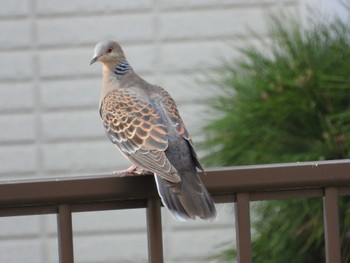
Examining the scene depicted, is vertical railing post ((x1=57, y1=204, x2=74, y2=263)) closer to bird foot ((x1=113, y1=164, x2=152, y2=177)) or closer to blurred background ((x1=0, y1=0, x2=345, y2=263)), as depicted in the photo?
bird foot ((x1=113, y1=164, x2=152, y2=177))

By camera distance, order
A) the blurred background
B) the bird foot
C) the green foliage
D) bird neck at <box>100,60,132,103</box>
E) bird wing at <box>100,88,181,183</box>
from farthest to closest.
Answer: the blurred background → the green foliage → bird neck at <box>100,60,132,103</box> → bird wing at <box>100,88,181,183</box> → the bird foot

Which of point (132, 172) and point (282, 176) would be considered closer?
point (282, 176)

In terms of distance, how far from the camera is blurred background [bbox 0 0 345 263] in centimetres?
555

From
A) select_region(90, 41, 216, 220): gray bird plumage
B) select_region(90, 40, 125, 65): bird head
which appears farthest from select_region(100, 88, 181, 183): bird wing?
select_region(90, 40, 125, 65): bird head

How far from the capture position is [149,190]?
1.77 meters

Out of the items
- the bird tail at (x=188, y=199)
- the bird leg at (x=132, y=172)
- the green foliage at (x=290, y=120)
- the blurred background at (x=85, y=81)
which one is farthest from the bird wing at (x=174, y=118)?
the blurred background at (x=85, y=81)

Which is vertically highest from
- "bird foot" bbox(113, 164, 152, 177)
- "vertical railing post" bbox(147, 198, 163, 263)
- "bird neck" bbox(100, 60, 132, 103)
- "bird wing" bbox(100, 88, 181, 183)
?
"bird neck" bbox(100, 60, 132, 103)

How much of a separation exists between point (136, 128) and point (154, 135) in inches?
3.2

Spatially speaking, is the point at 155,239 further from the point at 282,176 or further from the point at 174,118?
the point at 174,118

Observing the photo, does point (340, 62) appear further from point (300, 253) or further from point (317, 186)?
point (317, 186)

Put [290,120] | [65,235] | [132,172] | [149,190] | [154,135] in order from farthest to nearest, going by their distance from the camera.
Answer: [290,120], [154,135], [132,172], [149,190], [65,235]

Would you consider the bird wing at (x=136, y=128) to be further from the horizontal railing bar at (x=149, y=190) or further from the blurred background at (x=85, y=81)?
the blurred background at (x=85, y=81)

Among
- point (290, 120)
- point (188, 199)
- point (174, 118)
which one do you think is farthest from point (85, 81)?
point (188, 199)

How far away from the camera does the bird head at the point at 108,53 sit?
3.01 metres
